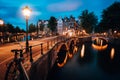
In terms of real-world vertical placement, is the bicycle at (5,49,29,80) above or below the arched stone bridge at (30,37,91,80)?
above

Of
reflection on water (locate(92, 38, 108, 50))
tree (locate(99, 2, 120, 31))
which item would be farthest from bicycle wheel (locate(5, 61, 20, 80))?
tree (locate(99, 2, 120, 31))

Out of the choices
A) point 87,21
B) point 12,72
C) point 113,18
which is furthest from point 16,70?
point 87,21

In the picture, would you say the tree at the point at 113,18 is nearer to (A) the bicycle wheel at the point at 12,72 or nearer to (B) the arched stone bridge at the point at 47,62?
(B) the arched stone bridge at the point at 47,62

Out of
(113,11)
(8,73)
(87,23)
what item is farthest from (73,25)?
(8,73)

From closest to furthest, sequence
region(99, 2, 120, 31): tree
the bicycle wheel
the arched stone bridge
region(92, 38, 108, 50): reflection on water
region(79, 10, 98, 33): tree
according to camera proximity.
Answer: the bicycle wheel
the arched stone bridge
region(92, 38, 108, 50): reflection on water
region(99, 2, 120, 31): tree
region(79, 10, 98, 33): tree

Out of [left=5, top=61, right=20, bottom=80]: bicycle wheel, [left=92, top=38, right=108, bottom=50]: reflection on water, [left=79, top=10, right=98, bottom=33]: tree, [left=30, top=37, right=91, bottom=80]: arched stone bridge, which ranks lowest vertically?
[left=92, top=38, right=108, bottom=50]: reflection on water

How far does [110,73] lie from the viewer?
2675 centimetres

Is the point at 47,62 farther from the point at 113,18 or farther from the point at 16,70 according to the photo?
the point at 113,18

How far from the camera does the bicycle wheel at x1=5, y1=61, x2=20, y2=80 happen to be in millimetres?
8473

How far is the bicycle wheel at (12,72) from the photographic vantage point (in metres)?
8.47

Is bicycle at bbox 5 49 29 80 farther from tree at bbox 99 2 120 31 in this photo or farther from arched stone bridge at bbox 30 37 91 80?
tree at bbox 99 2 120 31

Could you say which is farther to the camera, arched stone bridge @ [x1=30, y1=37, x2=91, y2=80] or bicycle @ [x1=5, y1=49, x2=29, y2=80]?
arched stone bridge @ [x1=30, y1=37, x2=91, y2=80]

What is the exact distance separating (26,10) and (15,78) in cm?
857

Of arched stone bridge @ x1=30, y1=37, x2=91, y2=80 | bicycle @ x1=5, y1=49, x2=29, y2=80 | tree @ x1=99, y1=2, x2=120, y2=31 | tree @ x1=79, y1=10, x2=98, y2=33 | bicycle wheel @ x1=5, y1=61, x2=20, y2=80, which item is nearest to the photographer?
bicycle @ x1=5, y1=49, x2=29, y2=80
